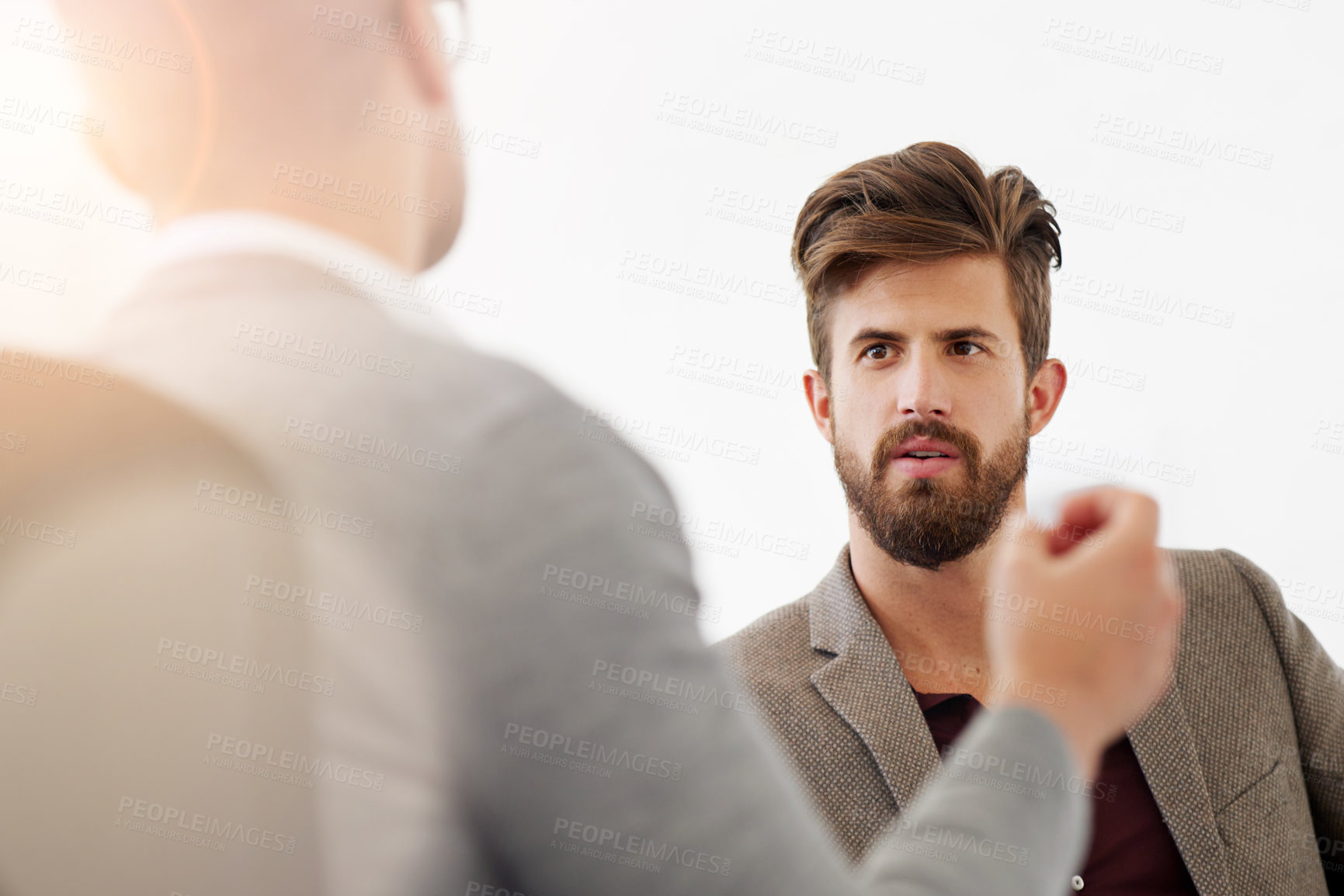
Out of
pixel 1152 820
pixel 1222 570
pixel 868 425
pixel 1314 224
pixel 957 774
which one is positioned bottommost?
pixel 1152 820

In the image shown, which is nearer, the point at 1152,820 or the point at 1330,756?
the point at 1152,820

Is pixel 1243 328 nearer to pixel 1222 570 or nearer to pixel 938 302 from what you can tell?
pixel 1222 570

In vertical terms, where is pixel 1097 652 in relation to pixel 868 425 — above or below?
above

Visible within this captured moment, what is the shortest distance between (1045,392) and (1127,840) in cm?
79

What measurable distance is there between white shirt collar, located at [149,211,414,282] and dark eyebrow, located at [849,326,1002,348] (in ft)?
4.24

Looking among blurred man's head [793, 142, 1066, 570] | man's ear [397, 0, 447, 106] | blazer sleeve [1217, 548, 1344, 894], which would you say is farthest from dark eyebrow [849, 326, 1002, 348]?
man's ear [397, 0, 447, 106]

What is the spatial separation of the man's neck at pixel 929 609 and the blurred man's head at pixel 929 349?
0.03 meters

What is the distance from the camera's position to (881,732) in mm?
1387

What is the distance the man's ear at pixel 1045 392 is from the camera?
1721 mm

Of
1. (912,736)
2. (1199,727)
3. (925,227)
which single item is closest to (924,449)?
(925,227)

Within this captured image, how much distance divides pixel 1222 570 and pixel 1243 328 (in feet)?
2.16

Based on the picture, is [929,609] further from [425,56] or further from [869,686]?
[425,56]

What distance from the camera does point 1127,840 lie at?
4.46 ft

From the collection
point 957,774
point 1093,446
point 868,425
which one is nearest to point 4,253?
point 868,425
